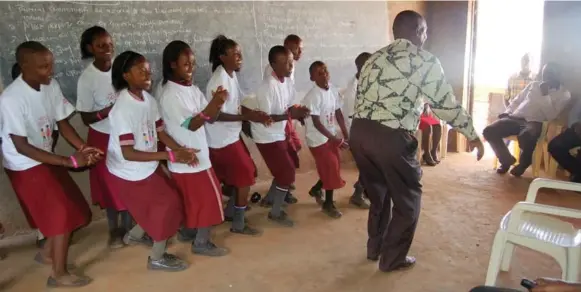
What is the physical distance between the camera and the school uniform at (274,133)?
3.83 meters

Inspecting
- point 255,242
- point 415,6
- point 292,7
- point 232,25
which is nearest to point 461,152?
point 415,6

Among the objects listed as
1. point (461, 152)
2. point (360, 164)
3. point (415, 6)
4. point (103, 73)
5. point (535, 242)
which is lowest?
point (461, 152)

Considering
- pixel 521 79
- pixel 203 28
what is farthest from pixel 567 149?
pixel 203 28

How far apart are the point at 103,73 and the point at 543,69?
13.4 feet

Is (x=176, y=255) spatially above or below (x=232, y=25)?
below

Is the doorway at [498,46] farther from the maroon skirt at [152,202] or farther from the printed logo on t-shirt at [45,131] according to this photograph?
the printed logo on t-shirt at [45,131]

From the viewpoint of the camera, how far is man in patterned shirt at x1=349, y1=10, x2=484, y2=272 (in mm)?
2836

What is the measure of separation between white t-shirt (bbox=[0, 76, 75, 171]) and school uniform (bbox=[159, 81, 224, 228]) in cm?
55

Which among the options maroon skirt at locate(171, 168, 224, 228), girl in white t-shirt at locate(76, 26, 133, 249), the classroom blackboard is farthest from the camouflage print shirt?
the classroom blackboard

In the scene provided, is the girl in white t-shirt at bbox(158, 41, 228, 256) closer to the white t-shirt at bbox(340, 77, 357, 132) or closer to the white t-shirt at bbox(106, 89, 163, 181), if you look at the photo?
the white t-shirt at bbox(106, 89, 163, 181)

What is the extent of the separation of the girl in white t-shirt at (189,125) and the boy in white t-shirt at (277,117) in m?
0.60

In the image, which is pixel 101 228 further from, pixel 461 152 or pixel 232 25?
pixel 461 152

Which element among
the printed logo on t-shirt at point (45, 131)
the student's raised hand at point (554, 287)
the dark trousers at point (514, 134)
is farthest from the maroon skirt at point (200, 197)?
the dark trousers at point (514, 134)

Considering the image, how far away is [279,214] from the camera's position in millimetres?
4051
